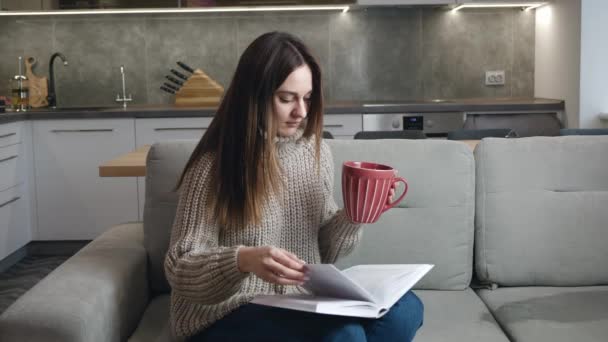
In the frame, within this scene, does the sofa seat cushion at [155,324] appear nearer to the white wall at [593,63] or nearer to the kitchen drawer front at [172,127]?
the kitchen drawer front at [172,127]

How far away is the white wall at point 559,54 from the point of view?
4.27 m

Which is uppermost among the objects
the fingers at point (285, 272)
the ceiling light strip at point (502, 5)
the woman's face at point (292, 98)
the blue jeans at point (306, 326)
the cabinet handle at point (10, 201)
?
the ceiling light strip at point (502, 5)

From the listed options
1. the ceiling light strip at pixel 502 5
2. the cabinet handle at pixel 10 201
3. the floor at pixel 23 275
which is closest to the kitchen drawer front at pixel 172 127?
the cabinet handle at pixel 10 201

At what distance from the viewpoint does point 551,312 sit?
1.98m

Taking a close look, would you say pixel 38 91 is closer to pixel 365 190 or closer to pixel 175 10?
pixel 175 10

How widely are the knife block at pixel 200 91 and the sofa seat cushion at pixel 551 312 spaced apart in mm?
2750

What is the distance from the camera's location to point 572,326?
1.88 metres

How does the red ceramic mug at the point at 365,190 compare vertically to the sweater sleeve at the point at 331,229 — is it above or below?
above

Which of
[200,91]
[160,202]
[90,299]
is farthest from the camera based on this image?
[200,91]

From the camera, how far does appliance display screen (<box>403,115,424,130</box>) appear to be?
14.2 feet

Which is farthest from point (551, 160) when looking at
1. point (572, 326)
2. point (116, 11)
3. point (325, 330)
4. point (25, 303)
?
point (116, 11)

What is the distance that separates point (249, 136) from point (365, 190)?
0.93 feet

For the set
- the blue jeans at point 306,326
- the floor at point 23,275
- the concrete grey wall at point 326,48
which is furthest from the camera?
the concrete grey wall at point 326,48

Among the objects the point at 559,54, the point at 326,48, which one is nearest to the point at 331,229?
the point at 559,54
